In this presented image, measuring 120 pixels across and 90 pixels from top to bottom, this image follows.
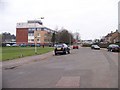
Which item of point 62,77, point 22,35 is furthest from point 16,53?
point 22,35

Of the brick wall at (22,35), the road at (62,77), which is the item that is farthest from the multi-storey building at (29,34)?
the road at (62,77)

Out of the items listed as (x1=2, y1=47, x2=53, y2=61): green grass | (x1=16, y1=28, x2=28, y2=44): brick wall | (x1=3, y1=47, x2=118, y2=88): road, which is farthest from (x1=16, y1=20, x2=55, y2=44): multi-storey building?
(x1=3, y1=47, x2=118, y2=88): road

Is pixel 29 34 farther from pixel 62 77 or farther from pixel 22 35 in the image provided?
pixel 62 77

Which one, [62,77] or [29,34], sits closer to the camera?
[62,77]

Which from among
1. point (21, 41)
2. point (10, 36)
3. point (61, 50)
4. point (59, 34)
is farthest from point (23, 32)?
point (61, 50)

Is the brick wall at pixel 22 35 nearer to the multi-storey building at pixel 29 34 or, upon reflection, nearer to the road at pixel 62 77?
the multi-storey building at pixel 29 34

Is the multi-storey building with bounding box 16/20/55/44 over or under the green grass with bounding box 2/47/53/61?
over

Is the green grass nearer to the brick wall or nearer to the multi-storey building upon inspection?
the multi-storey building

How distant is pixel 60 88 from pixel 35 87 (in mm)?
959

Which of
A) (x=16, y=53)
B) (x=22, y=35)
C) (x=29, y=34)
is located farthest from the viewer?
(x=22, y=35)

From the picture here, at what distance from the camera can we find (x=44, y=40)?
150625 millimetres

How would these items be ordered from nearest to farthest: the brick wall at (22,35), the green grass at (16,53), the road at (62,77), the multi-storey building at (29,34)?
1. the road at (62,77)
2. the green grass at (16,53)
3. the multi-storey building at (29,34)
4. the brick wall at (22,35)

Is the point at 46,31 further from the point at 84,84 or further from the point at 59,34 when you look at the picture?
the point at 84,84

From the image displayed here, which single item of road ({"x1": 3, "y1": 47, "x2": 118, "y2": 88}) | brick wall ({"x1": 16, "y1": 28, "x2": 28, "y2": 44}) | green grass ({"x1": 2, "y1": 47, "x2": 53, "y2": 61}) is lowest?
green grass ({"x1": 2, "y1": 47, "x2": 53, "y2": 61})
